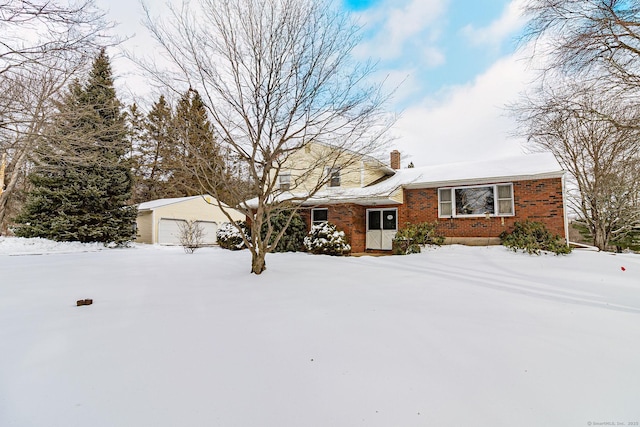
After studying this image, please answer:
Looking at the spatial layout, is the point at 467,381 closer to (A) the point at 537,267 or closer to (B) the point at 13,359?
(B) the point at 13,359

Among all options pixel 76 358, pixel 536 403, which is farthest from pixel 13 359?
pixel 536 403

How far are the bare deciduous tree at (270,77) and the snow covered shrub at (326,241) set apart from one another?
19.5 ft

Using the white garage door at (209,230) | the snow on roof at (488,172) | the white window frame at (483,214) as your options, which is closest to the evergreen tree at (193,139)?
the snow on roof at (488,172)

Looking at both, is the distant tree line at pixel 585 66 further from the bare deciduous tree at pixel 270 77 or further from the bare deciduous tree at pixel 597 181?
the bare deciduous tree at pixel 270 77

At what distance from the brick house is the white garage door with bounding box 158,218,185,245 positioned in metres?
11.1

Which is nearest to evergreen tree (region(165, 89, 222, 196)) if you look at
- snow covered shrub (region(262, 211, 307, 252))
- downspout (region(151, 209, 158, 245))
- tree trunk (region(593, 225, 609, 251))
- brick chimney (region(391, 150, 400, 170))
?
snow covered shrub (region(262, 211, 307, 252))

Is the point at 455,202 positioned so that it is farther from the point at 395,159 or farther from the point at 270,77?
the point at 270,77

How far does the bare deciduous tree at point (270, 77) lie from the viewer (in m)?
5.84

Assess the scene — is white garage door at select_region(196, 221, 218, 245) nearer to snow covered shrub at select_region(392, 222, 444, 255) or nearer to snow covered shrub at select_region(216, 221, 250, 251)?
snow covered shrub at select_region(216, 221, 250, 251)

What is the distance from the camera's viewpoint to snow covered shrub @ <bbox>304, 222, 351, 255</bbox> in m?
12.4

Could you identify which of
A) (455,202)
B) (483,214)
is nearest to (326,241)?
(455,202)

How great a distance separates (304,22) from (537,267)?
7979mm

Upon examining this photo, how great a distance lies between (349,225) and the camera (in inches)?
519

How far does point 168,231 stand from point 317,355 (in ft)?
67.1
